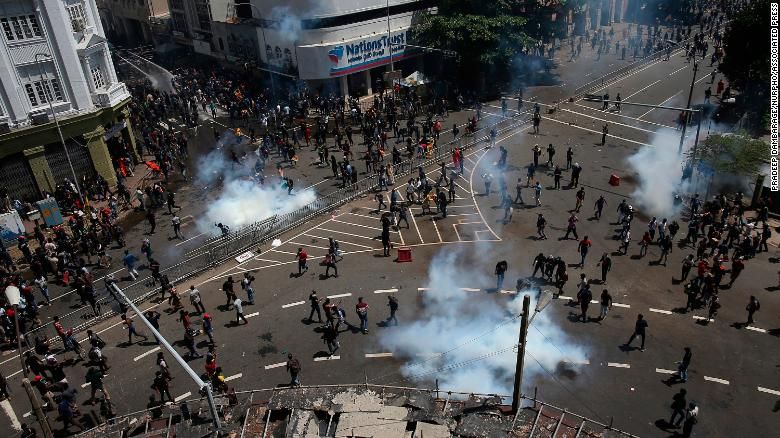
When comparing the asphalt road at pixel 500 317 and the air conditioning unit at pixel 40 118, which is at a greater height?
the air conditioning unit at pixel 40 118

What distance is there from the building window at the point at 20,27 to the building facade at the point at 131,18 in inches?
1740

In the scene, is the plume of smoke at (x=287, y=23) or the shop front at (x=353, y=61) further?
the plume of smoke at (x=287, y=23)

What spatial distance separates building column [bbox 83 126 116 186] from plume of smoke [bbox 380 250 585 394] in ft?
77.0

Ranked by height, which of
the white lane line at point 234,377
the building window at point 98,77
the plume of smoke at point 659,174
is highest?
the building window at point 98,77

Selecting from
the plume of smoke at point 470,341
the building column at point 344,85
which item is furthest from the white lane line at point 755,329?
the building column at point 344,85

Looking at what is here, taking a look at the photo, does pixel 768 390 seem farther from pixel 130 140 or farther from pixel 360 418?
pixel 130 140

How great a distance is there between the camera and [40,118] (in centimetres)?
3212

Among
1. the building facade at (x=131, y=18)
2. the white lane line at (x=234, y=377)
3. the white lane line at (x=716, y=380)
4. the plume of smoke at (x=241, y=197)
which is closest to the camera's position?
the white lane line at (x=716, y=380)

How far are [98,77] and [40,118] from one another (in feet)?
16.1

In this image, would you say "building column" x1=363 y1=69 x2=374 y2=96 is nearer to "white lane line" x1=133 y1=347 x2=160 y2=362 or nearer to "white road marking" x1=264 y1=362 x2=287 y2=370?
"white lane line" x1=133 y1=347 x2=160 y2=362

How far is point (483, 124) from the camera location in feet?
138

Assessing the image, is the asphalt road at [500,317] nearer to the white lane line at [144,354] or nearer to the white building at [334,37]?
the white lane line at [144,354]

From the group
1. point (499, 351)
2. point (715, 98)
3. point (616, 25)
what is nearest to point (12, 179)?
point (499, 351)

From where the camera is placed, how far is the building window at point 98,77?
35056mm
